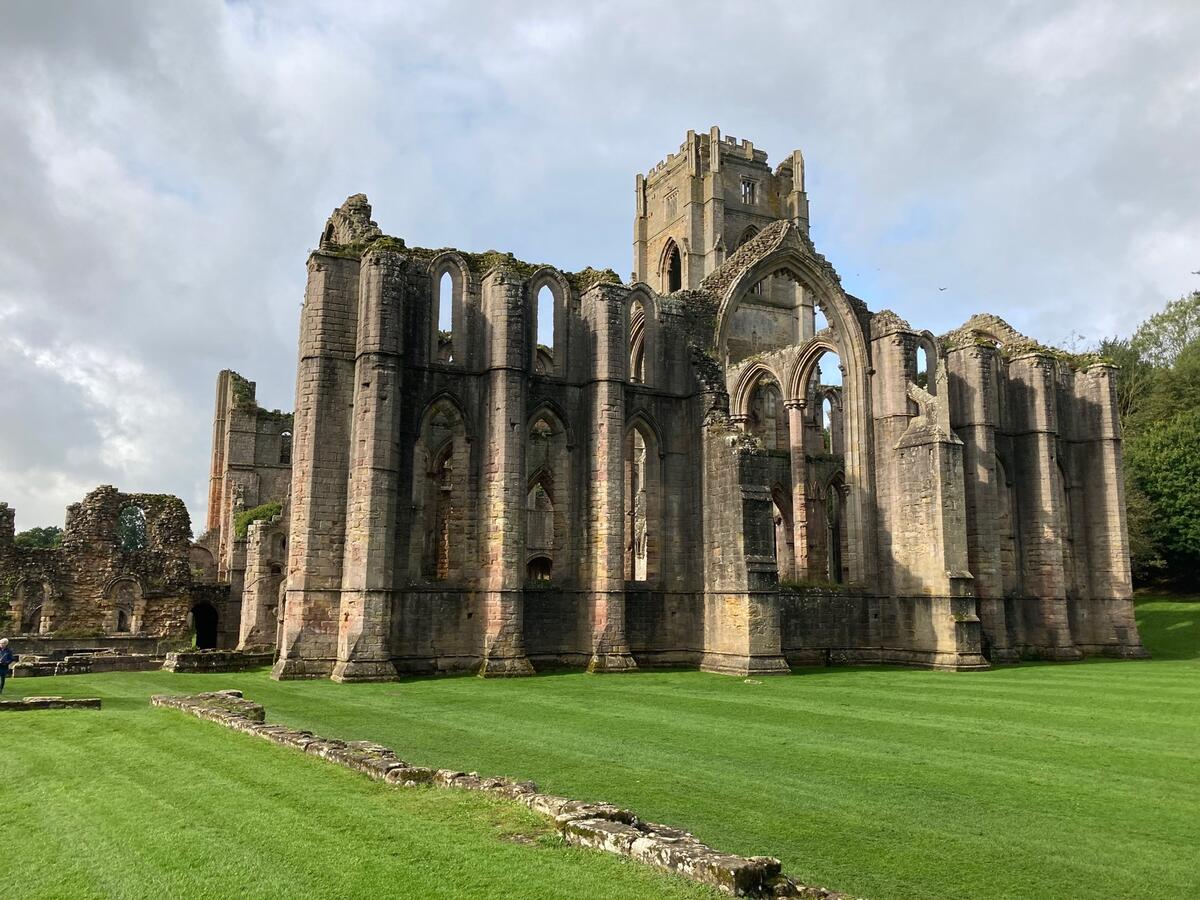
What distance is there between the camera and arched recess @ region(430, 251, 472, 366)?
19.9 metres

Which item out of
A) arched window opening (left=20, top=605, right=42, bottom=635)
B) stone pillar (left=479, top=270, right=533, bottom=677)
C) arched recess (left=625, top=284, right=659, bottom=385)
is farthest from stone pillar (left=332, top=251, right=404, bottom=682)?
arched window opening (left=20, top=605, right=42, bottom=635)

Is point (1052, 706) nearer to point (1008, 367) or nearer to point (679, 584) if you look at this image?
point (679, 584)

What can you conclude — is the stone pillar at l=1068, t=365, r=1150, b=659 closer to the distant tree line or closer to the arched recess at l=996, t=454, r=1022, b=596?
the arched recess at l=996, t=454, r=1022, b=596

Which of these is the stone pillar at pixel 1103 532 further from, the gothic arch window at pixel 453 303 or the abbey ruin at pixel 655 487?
the gothic arch window at pixel 453 303

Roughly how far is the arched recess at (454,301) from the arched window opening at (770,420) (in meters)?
13.5

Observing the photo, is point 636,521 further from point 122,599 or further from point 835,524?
point 122,599

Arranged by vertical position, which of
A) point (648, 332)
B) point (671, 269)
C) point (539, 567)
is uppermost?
point (671, 269)

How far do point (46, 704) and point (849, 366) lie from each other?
1959 centimetres

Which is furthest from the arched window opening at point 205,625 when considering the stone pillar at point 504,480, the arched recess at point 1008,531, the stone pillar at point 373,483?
the arched recess at point 1008,531

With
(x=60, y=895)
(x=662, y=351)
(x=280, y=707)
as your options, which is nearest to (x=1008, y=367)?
(x=662, y=351)

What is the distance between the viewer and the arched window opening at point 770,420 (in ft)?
102

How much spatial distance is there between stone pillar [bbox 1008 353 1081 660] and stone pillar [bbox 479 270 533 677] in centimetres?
1496

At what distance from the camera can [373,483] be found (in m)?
17.8

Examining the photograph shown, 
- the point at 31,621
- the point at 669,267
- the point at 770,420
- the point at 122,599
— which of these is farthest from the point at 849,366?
the point at 669,267
